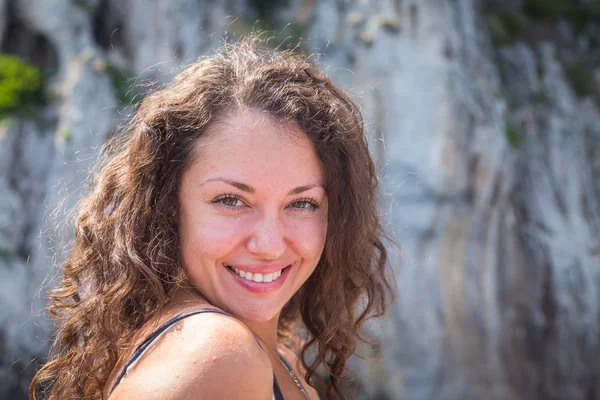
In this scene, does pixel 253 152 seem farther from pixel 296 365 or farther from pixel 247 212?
pixel 296 365

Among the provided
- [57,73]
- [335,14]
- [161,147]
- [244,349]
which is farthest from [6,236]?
[244,349]

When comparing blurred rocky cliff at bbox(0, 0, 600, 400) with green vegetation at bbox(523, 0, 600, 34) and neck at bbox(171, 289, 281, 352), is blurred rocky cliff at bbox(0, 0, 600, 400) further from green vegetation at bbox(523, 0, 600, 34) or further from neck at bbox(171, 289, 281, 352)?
neck at bbox(171, 289, 281, 352)

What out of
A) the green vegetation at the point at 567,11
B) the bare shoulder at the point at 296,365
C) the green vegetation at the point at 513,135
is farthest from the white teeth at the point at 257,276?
the green vegetation at the point at 567,11

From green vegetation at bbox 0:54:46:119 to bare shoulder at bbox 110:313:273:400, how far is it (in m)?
5.60

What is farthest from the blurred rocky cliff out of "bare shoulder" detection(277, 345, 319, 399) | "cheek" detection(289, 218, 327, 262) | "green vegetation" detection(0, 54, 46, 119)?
"cheek" detection(289, 218, 327, 262)

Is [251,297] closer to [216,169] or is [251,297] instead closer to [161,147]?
[216,169]

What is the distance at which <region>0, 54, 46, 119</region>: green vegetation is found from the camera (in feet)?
20.6

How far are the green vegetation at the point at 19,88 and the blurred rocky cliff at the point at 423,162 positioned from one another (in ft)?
0.04

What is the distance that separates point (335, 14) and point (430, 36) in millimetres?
1100

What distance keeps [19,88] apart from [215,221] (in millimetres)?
5516

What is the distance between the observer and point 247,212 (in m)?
1.52

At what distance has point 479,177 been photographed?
736 centimetres

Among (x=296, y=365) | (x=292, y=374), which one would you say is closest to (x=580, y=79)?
(x=296, y=365)

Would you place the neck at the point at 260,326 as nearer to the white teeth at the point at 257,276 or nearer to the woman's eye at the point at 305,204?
the white teeth at the point at 257,276
